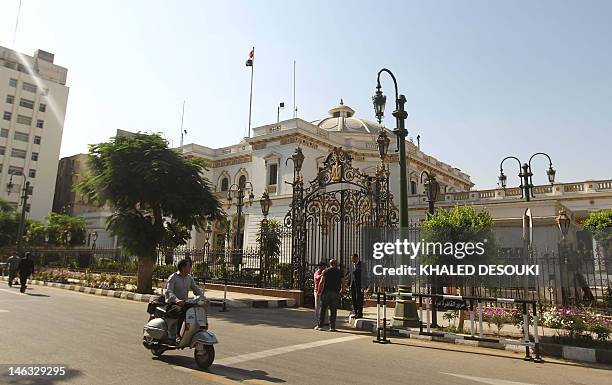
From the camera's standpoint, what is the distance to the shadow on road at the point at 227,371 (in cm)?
522

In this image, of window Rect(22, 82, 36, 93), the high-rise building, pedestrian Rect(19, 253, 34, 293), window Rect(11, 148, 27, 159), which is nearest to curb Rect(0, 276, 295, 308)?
pedestrian Rect(19, 253, 34, 293)

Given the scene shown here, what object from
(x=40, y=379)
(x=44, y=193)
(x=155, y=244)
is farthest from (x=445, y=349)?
(x=44, y=193)

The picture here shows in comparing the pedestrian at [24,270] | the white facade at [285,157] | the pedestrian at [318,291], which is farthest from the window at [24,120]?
the pedestrian at [318,291]

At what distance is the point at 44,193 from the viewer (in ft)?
186

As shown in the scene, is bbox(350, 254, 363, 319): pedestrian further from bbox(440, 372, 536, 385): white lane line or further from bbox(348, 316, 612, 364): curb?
bbox(440, 372, 536, 385): white lane line

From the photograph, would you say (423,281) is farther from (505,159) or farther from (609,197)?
(609,197)

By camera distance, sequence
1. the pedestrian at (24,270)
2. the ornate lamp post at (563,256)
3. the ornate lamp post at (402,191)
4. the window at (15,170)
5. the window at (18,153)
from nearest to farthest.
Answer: the ornate lamp post at (402,191) → the ornate lamp post at (563,256) → the pedestrian at (24,270) → the window at (15,170) → the window at (18,153)

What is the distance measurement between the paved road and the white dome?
115 feet

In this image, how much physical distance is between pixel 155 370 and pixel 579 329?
24.5ft

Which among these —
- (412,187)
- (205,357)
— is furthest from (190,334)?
(412,187)

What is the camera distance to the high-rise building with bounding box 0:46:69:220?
177 feet

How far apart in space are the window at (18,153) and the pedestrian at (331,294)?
58181mm

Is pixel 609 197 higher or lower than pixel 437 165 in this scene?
lower

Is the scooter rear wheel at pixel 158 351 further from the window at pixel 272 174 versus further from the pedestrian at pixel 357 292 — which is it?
the window at pixel 272 174
